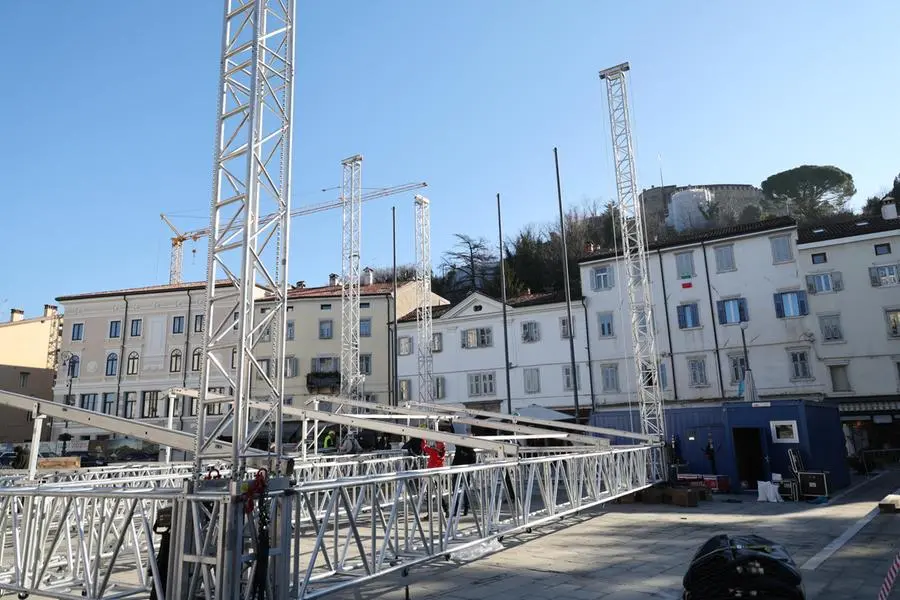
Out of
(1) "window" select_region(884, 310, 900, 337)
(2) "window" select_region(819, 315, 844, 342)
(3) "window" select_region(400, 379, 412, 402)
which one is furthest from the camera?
(3) "window" select_region(400, 379, 412, 402)

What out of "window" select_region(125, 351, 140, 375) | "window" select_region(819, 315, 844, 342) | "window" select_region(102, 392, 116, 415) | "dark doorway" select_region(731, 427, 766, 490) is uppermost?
"window" select_region(125, 351, 140, 375)

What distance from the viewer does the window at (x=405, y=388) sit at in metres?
39.4

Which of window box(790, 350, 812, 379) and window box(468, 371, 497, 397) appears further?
window box(468, 371, 497, 397)

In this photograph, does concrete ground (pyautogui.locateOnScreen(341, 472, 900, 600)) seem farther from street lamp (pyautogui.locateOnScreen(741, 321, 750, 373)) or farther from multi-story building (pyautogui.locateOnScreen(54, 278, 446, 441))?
multi-story building (pyautogui.locateOnScreen(54, 278, 446, 441))

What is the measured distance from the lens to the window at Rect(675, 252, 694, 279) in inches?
1286

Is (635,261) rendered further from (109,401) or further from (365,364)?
(109,401)

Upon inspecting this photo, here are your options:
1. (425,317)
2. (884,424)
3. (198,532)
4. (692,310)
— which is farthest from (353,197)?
(198,532)

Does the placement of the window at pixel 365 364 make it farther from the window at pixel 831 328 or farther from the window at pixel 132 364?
the window at pixel 831 328

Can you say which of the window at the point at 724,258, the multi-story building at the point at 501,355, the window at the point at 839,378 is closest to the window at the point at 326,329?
the multi-story building at the point at 501,355

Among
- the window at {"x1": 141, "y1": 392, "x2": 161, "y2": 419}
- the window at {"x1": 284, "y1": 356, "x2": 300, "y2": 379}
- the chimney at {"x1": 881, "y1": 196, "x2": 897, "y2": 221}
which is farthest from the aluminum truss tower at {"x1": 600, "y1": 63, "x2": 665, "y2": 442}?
the window at {"x1": 141, "y1": 392, "x2": 161, "y2": 419}

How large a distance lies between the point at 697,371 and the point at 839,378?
21.4 ft

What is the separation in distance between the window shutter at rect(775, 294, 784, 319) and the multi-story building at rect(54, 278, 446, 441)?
23.8 meters

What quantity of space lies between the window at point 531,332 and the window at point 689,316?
806cm

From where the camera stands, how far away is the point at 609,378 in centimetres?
3328
